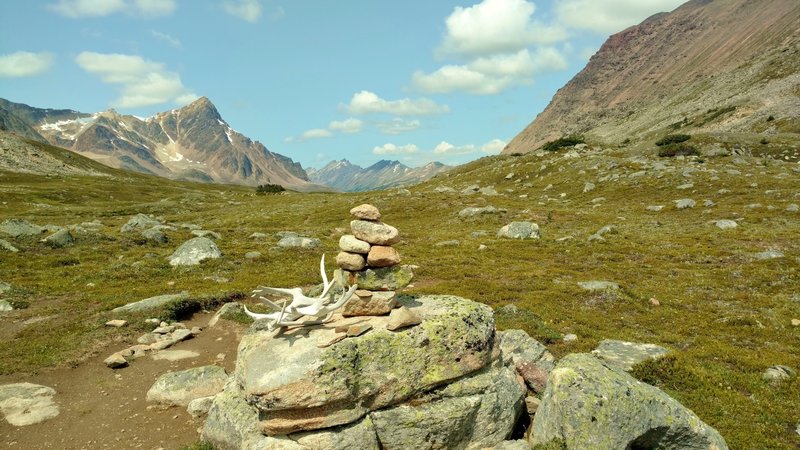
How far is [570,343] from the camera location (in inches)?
819

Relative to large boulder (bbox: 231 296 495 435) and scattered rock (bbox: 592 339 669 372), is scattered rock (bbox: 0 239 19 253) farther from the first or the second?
scattered rock (bbox: 592 339 669 372)

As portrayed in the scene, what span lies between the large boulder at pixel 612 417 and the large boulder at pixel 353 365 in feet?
8.30

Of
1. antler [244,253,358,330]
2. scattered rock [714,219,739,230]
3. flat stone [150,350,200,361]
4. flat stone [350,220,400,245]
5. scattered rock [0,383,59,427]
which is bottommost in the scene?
scattered rock [714,219,739,230]

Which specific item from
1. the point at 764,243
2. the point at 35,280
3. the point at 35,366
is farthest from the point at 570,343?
the point at 35,280

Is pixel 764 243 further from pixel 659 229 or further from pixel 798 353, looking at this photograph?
pixel 798 353

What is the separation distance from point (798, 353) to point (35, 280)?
1818 inches

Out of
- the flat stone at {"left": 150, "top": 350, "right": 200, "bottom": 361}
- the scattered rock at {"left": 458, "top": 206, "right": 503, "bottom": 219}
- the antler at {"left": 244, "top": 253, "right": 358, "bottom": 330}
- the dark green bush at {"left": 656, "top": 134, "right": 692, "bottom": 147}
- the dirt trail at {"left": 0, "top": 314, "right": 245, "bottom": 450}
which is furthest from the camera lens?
the dark green bush at {"left": 656, "top": 134, "right": 692, "bottom": 147}

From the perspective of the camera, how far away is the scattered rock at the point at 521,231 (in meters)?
47.6

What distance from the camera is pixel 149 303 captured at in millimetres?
26234

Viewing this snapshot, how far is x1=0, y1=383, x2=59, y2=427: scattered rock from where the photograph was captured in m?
15.7

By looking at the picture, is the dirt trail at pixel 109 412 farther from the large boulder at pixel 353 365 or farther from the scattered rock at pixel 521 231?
Result: the scattered rock at pixel 521 231

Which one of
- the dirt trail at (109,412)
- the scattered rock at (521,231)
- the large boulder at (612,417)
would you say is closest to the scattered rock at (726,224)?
the scattered rock at (521,231)

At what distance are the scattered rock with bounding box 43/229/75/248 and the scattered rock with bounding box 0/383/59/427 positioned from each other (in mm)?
29727

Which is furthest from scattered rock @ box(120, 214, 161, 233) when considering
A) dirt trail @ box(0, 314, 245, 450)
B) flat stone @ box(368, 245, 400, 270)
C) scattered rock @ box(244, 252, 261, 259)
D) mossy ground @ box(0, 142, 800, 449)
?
flat stone @ box(368, 245, 400, 270)
